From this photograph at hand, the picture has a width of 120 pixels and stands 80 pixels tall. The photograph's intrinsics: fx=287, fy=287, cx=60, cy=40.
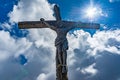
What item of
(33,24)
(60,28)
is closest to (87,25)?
(60,28)

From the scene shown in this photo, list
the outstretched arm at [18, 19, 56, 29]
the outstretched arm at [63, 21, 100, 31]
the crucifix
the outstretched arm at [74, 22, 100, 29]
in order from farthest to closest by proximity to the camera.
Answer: the outstretched arm at [74, 22, 100, 29]
the outstretched arm at [18, 19, 56, 29]
the outstretched arm at [63, 21, 100, 31]
the crucifix

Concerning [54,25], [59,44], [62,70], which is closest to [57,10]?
[54,25]

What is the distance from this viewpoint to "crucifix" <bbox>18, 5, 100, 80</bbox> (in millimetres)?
12336

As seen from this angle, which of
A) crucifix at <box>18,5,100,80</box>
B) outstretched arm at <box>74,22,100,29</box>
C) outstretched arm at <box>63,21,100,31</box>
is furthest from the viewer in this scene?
outstretched arm at <box>74,22,100,29</box>

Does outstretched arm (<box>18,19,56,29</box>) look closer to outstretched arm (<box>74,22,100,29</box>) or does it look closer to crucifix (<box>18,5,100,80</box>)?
crucifix (<box>18,5,100,80</box>)

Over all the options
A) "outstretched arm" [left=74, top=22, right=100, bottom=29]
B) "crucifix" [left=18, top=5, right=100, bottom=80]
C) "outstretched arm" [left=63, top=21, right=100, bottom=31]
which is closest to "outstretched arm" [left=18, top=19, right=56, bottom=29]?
"crucifix" [left=18, top=5, right=100, bottom=80]

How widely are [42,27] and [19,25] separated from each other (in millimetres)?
1138

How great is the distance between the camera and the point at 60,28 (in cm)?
1348

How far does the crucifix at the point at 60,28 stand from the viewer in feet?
40.5

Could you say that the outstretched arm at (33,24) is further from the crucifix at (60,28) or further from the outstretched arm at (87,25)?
the outstretched arm at (87,25)

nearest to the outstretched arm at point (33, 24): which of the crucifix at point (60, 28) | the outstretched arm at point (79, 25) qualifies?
the crucifix at point (60, 28)

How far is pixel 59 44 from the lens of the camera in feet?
41.9

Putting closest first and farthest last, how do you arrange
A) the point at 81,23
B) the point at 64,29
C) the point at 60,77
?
the point at 60,77 → the point at 64,29 → the point at 81,23

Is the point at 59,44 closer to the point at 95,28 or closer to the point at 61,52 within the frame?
the point at 61,52
